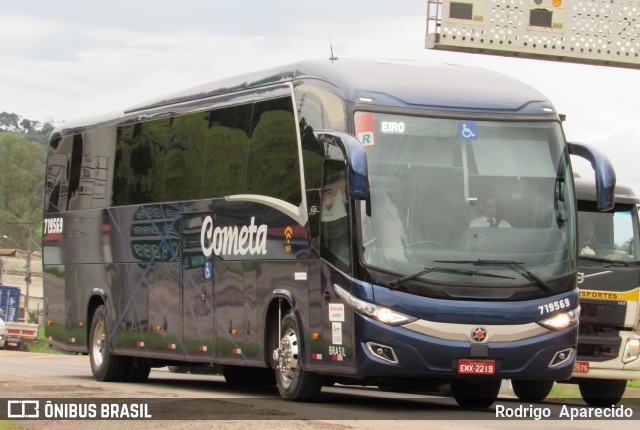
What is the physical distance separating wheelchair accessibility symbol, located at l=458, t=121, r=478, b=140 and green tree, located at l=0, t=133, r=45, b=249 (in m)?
133

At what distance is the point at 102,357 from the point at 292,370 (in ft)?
21.7

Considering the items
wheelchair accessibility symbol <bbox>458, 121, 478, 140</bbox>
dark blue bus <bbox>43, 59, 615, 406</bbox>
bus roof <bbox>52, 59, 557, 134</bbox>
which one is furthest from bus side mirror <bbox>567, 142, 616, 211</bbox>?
wheelchair accessibility symbol <bbox>458, 121, 478, 140</bbox>

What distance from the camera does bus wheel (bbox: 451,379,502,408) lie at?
17844 mm

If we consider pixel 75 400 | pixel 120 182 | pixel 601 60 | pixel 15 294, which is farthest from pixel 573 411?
pixel 15 294

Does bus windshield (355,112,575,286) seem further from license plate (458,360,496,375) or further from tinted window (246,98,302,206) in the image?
tinted window (246,98,302,206)

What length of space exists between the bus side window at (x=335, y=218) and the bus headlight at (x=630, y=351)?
6.00 meters

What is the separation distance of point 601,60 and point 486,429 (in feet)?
73.8

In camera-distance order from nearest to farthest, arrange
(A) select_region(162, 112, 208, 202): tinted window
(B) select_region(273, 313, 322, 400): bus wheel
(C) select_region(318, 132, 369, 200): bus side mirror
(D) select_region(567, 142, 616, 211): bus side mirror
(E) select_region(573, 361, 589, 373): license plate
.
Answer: (C) select_region(318, 132, 369, 200): bus side mirror
(D) select_region(567, 142, 616, 211): bus side mirror
(B) select_region(273, 313, 322, 400): bus wheel
(A) select_region(162, 112, 208, 202): tinted window
(E) select_region(573, 361, 589, 373): license plate

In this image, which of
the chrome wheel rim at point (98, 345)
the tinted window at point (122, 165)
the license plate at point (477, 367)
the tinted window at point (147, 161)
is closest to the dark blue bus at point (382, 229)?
the license plate at point (477, 367)

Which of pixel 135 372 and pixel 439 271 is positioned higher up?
pixel 439 271

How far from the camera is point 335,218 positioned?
15938 millimetres

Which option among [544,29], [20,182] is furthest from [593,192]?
[20,182]

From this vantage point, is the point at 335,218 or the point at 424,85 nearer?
the point at 335,218

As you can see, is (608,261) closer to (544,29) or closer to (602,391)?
(602,391)
